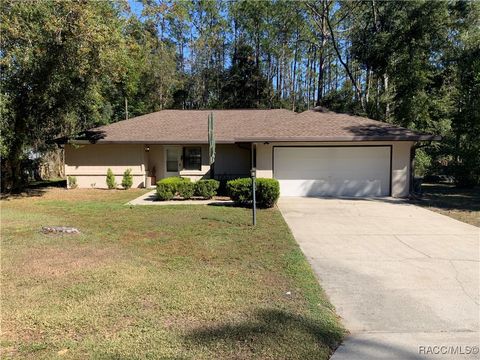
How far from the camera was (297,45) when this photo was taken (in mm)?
34281

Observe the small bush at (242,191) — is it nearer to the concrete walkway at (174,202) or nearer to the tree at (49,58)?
the concrete walkway at (174,202)

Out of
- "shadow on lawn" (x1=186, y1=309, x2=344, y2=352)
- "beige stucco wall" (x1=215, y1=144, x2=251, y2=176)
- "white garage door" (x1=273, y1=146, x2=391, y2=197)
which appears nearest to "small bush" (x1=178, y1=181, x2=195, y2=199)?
"white garage door" (x1=273, y1=146, x2=391, y2=197)

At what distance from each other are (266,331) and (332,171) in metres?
11.7

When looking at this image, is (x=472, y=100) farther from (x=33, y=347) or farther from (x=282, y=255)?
(x=33, y=347)

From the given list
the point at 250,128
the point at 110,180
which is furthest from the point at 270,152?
the point at 110,180

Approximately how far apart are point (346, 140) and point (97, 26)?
9.56 metres

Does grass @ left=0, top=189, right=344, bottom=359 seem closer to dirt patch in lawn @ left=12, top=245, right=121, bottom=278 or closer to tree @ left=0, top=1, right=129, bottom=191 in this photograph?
dirt patch in lawn @ left=12, top=245, right=121, bottom=278

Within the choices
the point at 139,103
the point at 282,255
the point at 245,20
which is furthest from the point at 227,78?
the point at 282,255

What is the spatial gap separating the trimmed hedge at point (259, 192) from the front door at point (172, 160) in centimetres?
703

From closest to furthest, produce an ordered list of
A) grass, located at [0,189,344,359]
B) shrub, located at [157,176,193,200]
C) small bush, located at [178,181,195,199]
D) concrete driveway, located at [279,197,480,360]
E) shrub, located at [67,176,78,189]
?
grass, located at [0,189,344,359]
concrete driveway, located at [279,197,480,360]
shrub, located at [157,176,193,200]
small bush, located at [178,181,195,199]
shrub, located at [67,176,78,189]

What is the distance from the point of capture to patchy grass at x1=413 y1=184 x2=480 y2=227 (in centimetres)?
1047

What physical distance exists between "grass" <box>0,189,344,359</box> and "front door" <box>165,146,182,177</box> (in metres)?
10.1

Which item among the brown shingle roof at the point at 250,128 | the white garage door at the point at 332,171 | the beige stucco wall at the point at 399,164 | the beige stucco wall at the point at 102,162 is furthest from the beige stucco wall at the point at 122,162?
the beige stucco wall at the point at 399,164

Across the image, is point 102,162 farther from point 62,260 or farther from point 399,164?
point 399,164
